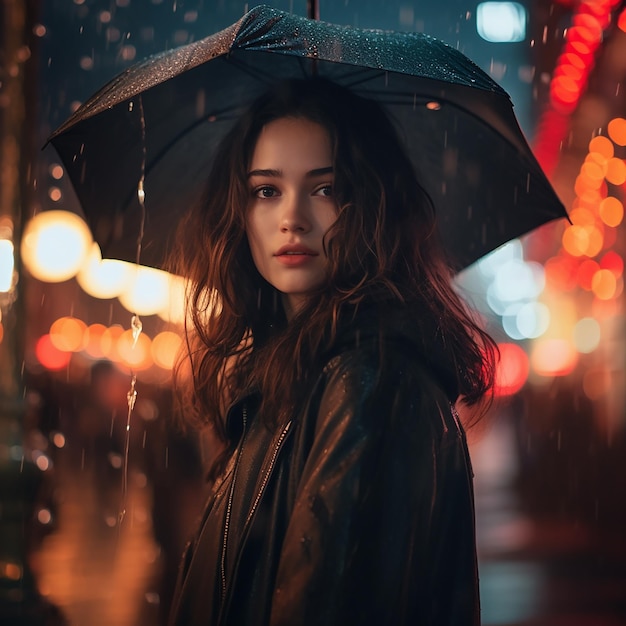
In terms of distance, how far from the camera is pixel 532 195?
3.06 metres

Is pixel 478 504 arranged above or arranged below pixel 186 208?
below

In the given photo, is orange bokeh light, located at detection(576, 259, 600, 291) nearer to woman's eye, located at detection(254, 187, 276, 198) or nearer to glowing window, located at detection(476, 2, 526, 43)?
glowing window, located at detection(476, 2, 526, 43)

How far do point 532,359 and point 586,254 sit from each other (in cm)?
3576

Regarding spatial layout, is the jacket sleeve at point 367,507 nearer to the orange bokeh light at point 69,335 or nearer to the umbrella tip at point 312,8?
the umbrella tip at point 312,8

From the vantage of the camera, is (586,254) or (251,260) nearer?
(251,260)

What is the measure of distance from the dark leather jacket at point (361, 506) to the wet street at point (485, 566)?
111cm

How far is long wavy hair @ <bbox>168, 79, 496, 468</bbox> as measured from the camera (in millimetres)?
2322

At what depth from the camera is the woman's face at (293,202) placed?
2.41 meters

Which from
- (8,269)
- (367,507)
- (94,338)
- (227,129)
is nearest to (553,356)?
(94,338)

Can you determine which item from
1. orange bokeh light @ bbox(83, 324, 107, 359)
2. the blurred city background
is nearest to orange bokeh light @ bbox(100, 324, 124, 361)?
orange bokeh light @ bbox(83, 324, 107, 359)

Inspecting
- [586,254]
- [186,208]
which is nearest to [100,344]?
[586,254]

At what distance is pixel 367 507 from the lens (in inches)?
78.6

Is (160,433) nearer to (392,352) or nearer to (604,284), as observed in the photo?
(392,352)

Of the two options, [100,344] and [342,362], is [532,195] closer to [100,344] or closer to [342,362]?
[342,362]
